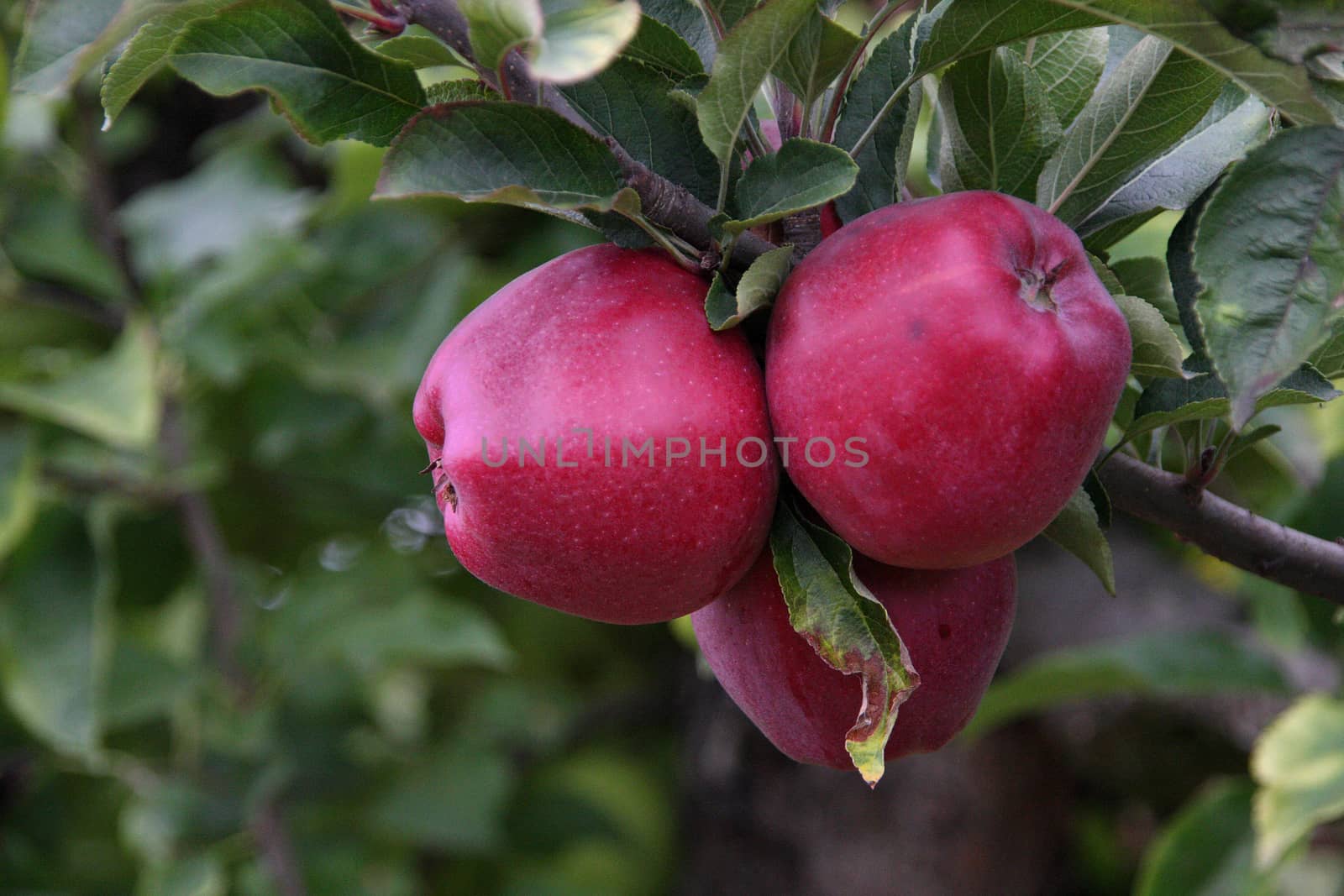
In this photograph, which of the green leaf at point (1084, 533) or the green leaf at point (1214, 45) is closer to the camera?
the green leaf at point (1214, 45)

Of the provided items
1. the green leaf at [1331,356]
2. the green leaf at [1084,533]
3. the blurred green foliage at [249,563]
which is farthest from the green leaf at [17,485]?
the green leaf at [1331,356]

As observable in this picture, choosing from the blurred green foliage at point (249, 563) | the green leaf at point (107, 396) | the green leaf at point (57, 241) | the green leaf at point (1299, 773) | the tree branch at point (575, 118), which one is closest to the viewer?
the tree branch at point (575, 118)

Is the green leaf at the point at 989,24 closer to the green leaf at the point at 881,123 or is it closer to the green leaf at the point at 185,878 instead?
the green leaf at the point at 881,123

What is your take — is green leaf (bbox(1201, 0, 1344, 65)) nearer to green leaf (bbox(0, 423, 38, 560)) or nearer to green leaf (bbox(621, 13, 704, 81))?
green leaf (bbox(621, 13, 704, 81))

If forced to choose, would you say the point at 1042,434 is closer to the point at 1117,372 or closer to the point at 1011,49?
the point at 1117,372

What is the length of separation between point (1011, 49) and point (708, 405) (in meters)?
0.21

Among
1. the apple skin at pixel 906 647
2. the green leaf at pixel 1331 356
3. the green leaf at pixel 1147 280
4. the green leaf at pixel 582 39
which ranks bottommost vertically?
the apple skin at pixel 906 647

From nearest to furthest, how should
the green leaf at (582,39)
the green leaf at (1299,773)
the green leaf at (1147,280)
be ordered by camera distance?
the green leaf at (582,39), the green leaf at (1147,280), the green leaf at (1299,773)

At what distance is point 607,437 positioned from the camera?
1.45 feet

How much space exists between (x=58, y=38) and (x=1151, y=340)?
461 mm

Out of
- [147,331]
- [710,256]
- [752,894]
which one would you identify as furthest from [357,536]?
[710,256]

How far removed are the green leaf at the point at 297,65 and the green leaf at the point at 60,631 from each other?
0.96 meters

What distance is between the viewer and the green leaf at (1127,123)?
479mm

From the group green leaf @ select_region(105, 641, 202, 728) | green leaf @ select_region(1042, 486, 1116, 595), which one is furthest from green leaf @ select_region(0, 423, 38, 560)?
green leaf @ select_region(1042, 486, 1116, 595)
